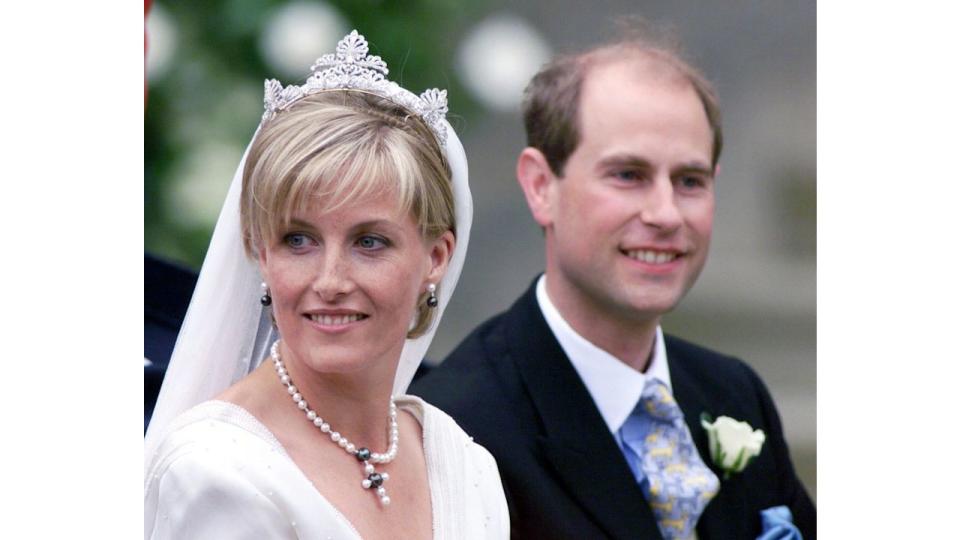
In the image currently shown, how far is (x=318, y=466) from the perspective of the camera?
4.65ft

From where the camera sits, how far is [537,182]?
85.9 inches

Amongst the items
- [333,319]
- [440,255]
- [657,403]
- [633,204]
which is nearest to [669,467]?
[657,403]

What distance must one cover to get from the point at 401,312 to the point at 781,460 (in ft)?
3.59

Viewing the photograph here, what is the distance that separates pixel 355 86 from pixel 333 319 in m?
0.27

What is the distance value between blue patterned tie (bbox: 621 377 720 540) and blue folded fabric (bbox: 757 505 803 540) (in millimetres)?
132

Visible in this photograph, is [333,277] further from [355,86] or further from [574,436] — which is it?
[574,436]

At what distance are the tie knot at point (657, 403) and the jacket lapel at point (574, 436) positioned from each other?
10 cm

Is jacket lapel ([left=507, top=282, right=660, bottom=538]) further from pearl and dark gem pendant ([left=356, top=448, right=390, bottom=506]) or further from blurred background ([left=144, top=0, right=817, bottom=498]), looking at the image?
pearl and dark gem pendant ([left=356, top=448, right=390, bottom=506])

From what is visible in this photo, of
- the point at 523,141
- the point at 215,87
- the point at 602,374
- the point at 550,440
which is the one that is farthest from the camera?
the point at 215,87

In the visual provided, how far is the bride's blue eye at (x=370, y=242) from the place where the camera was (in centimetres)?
139
